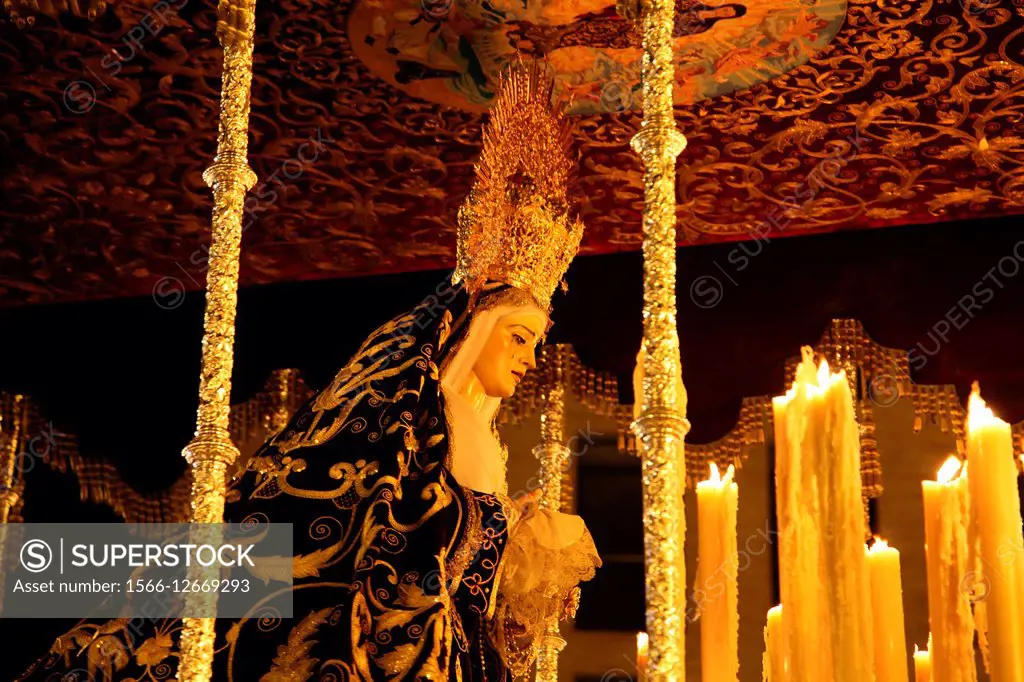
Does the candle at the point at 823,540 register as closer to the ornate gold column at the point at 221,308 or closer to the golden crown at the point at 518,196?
the ornate gold column at the point at 221,308

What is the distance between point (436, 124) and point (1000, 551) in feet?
7.72

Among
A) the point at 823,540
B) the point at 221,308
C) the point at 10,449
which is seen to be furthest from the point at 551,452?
the point at 10,449

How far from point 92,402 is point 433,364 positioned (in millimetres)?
2353

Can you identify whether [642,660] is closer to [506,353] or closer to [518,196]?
[506,353]

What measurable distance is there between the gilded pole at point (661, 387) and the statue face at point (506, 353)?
948 mm

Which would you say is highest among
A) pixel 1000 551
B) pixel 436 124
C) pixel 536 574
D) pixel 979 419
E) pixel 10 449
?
pixel 436 124

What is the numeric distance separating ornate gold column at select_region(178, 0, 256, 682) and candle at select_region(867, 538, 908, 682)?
1268 mm

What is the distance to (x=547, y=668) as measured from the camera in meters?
3.71

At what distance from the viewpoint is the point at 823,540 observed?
7.70ft

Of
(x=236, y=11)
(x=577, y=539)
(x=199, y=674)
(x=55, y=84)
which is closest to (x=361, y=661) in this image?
(x=199, y=674)

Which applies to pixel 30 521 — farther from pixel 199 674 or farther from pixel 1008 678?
pixel 1008 678

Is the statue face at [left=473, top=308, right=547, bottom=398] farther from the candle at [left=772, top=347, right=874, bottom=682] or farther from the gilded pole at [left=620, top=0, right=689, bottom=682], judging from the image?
the candle at [left=772, top=347, right=874, bottom=682]

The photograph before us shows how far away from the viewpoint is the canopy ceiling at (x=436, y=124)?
12.4ft

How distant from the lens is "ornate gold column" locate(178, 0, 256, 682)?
246 centimetres
